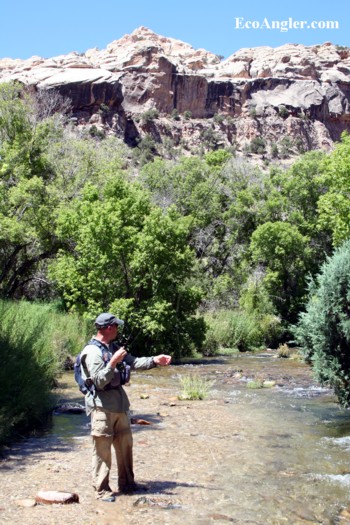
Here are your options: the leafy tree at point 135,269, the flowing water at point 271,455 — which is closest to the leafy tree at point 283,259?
the leafy tree at point 135,269

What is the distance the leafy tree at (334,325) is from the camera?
28.6 feet

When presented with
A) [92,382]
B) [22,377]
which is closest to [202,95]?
[22,377]

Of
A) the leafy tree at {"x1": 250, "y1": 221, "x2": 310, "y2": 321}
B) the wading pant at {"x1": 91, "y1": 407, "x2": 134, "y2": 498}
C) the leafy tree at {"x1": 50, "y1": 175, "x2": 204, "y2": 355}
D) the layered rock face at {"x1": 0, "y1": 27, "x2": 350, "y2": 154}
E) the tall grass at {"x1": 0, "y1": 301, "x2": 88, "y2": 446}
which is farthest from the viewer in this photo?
the layered rock face at {"x1": 0, "y1": 27, "x2": 350, "y2": 154}

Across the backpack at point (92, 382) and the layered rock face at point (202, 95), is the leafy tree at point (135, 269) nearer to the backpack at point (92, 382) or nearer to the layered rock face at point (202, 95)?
the backpack at point (92, 382)

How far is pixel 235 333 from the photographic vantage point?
26.2 m

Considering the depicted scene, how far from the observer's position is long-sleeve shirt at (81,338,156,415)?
5.45m

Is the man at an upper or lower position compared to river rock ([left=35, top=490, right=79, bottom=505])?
upper

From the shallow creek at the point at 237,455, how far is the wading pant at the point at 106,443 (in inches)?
8.9

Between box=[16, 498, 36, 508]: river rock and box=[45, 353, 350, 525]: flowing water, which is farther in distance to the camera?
box=[45, 353, 350, 525]: flowing water

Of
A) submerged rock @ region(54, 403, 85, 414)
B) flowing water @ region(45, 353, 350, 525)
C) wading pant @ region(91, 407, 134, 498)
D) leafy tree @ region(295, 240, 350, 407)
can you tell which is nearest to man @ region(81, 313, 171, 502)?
wading pant @ region(91, 407, 134, 498)

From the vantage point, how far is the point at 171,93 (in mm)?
118562

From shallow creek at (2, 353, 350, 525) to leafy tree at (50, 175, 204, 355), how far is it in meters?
6.35

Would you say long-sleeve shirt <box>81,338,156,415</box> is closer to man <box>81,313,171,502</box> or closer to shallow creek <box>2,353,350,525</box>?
man <box>81,313,171,502</box>

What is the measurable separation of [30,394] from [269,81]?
4937 inches
